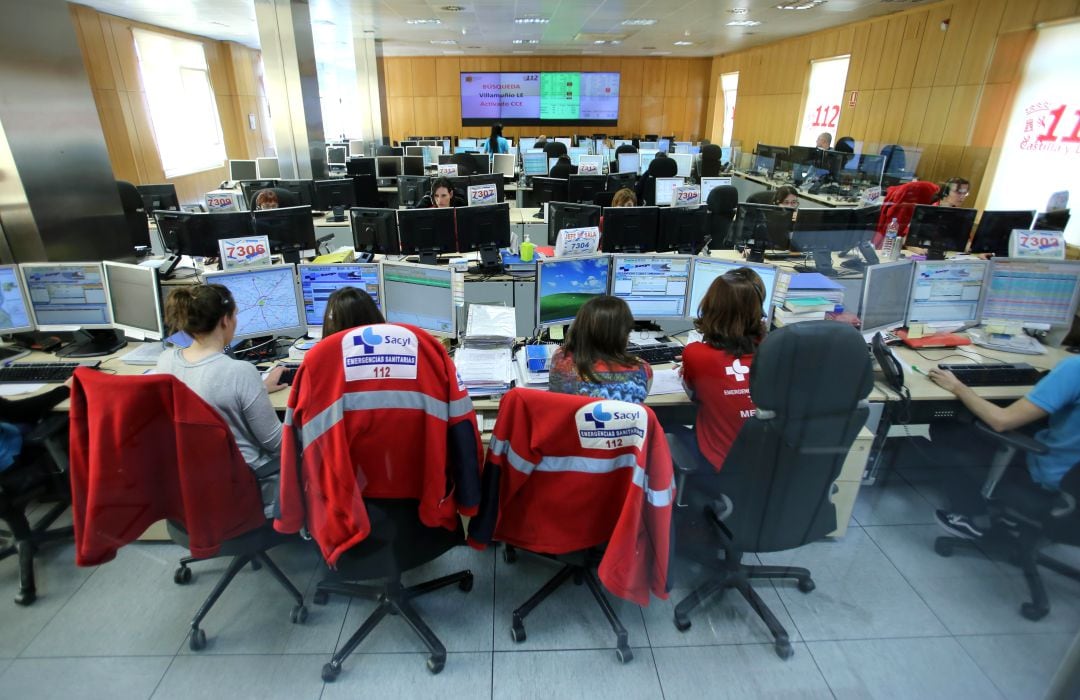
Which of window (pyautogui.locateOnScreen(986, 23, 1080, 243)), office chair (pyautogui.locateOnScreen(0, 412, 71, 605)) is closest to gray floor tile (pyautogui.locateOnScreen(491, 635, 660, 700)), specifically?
office chair (pyautogui.locateOnScreen(0, 412, 71, 605))

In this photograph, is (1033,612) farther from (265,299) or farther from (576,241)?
(265,299)

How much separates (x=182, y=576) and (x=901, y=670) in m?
2.78

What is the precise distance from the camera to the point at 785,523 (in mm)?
1943

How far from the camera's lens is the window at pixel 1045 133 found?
209 inches

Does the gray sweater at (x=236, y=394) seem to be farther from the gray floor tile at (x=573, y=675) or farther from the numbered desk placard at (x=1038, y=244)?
the numbered desk placard at (x=1038, y=244)

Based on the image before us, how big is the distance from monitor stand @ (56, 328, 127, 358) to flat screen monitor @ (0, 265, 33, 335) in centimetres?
20

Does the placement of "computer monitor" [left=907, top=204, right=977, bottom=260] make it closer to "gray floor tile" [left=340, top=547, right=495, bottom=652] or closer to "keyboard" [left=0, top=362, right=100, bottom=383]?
"gray floor tile" [left=340, top=547, right=495, bottom=652]

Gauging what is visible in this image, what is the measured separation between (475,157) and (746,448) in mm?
7755

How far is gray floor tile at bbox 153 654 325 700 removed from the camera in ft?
6.29

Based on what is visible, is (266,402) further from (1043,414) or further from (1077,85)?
(1077,85)

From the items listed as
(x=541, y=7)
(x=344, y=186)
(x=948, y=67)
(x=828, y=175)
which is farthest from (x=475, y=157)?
(x=948, y=67)

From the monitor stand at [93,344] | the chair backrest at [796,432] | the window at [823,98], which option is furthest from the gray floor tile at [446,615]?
the window at [823,98]

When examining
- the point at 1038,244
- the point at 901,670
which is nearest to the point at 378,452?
the point at 901,670

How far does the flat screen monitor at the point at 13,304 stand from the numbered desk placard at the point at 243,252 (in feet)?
3.11
